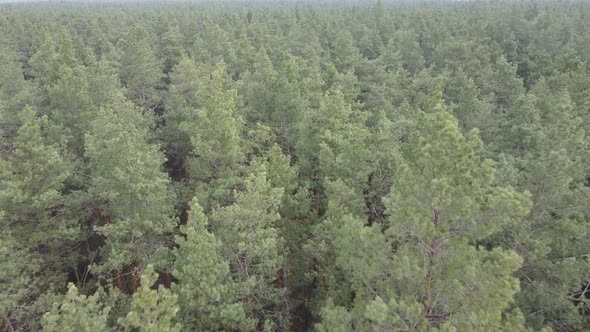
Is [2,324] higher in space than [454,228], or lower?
lower

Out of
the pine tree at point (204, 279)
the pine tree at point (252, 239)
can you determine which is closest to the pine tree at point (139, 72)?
the pine tree at point (252, 239)

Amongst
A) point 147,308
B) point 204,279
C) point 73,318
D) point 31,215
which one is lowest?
point 31,215

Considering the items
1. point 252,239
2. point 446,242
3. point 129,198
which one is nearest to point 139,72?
point 129,198

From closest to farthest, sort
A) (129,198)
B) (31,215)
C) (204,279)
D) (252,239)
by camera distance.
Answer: (204,279) → (252,239) → (129,198) → (31,215)

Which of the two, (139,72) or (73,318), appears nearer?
(73,318)

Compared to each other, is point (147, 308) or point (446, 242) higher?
point (446, 242)

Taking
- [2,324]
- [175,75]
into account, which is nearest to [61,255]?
[2,324]

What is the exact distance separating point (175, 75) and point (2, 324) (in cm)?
1726

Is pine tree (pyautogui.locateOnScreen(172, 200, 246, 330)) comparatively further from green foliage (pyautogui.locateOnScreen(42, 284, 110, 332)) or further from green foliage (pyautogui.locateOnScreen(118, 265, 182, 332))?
green foliage (pyautogui.locateOnScreen(42, 284, 110, 332))

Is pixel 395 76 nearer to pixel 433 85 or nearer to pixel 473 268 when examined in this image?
pixel 433 85

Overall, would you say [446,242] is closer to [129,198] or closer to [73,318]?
[73,318]

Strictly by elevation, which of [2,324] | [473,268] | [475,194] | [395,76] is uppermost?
[475,194]

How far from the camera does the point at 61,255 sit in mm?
20984

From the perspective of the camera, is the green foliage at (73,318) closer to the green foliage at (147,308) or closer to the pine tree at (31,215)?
the green foliage at (147,308)
